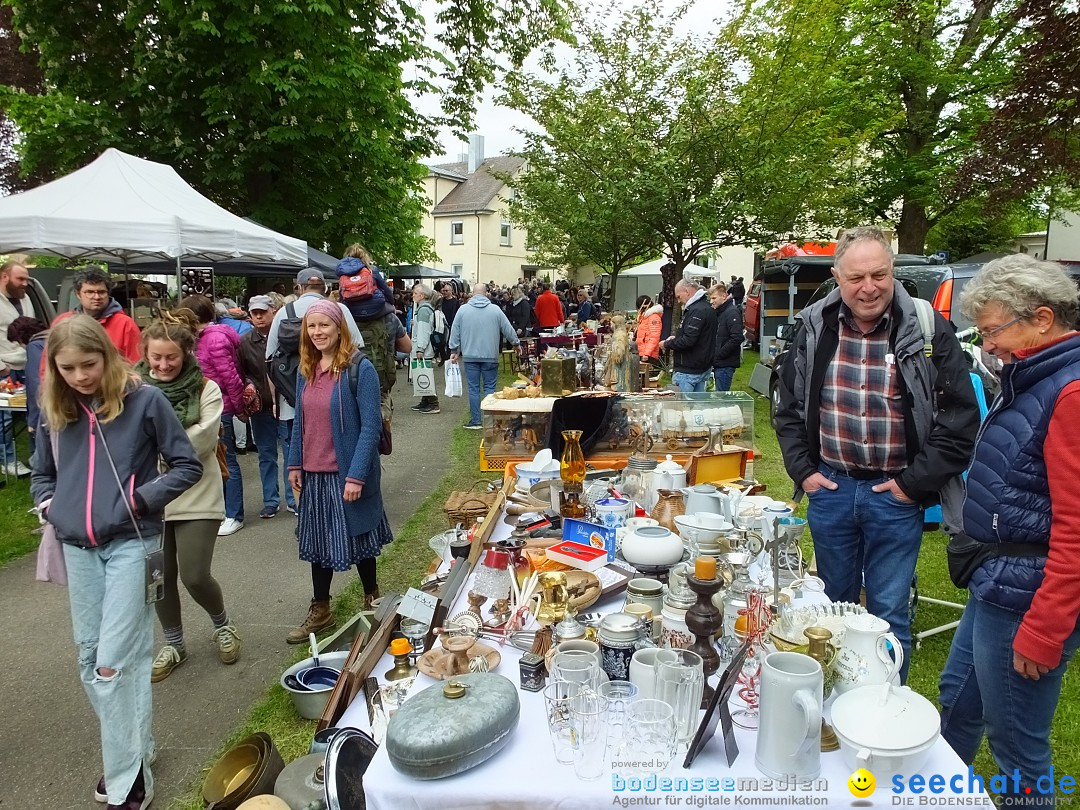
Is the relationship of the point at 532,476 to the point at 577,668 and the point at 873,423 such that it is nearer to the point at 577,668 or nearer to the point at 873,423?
the point at 873,423

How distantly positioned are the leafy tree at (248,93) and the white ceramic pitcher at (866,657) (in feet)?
35.3

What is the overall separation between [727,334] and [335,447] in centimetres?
568

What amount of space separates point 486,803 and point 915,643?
2.98 metres

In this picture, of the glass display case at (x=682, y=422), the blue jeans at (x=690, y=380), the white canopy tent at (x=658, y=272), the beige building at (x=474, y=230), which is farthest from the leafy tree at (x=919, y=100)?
the beige building at (x=474, y=230)

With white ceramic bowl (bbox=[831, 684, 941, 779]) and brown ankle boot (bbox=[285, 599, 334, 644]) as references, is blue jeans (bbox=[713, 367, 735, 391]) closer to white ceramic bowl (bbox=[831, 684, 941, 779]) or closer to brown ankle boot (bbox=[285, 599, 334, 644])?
brown ankle boot (bbox=[285, 599, 334, 644])

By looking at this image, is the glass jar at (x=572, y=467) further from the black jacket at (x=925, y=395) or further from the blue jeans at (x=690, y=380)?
Answer: the blue jeans at (x=690, y=380)

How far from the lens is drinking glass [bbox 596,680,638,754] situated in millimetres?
1677

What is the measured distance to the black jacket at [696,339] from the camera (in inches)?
294

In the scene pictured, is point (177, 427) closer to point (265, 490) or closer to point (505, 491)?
point (505, 491)

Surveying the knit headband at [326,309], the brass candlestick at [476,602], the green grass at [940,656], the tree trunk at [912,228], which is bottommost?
the green grass at [940,656]

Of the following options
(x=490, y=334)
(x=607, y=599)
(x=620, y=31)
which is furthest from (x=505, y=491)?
(x=620, y=31)

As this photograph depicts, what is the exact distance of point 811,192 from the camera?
12125 millimetres

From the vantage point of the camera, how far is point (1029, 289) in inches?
74.9

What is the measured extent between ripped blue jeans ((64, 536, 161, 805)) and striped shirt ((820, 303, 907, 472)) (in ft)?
8.87
